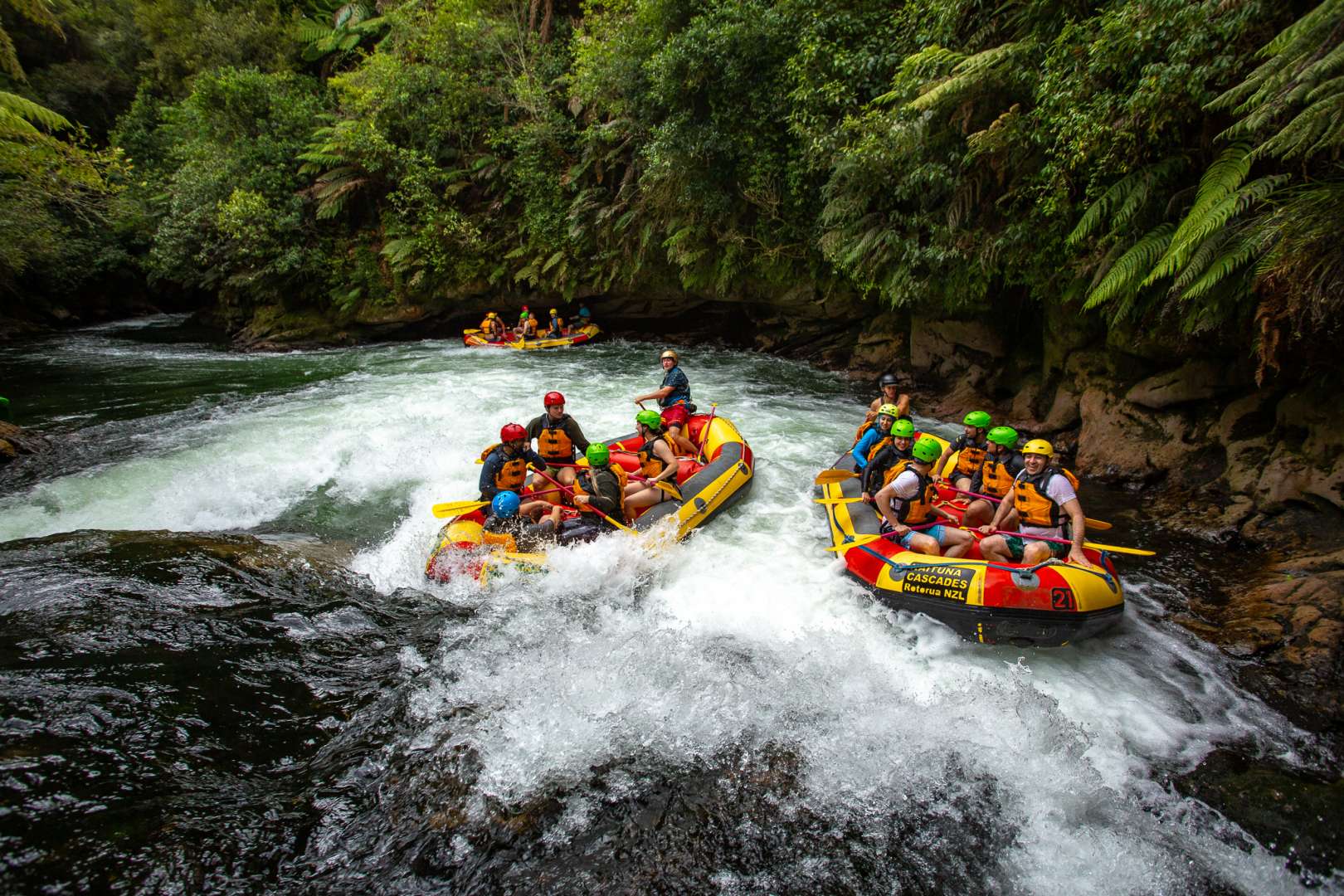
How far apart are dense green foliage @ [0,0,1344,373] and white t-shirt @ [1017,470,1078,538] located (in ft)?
6.14

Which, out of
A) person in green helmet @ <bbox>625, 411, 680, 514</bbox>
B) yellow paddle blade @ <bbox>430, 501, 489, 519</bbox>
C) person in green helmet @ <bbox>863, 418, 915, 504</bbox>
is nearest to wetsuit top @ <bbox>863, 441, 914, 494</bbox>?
person in green helmet @ <bbox>863, 418, 915, 504</bbox>

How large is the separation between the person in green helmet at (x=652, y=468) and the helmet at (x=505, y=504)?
4.15 ft

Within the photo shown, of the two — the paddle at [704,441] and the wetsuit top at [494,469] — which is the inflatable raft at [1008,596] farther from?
the wetsuit top at [494,469]

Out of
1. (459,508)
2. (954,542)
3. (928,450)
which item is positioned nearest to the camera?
(954,542)

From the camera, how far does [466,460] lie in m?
8.69

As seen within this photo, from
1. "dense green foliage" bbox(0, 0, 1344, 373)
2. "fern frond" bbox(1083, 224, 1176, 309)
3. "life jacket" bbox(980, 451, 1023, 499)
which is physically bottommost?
"life jacket" bbox(980, 451, 1023, 499)

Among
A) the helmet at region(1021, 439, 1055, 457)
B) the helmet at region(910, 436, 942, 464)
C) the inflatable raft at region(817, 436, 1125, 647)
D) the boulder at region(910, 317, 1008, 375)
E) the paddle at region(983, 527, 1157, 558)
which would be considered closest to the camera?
the inflatable raft at region(817, 436, 1125, 647)

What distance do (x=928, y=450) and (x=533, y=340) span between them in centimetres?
1253

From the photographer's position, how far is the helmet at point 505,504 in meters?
5.65

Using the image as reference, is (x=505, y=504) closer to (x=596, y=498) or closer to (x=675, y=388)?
(x=596, y=498)

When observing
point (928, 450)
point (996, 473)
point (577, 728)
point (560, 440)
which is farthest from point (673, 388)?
point (577, 728)

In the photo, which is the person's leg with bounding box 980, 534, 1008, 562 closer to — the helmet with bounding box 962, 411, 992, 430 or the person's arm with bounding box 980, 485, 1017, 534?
the person's arm with bounding box 980, 485, 1017, 534

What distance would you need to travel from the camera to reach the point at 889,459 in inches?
230

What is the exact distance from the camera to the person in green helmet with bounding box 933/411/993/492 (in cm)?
639
